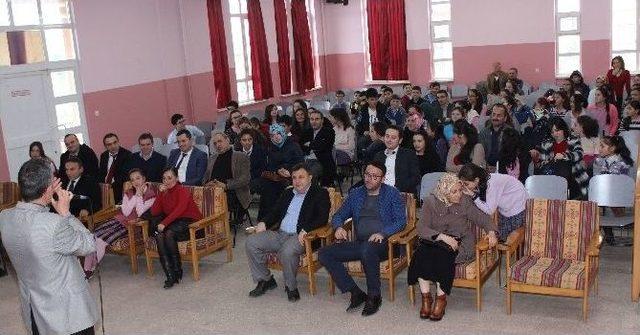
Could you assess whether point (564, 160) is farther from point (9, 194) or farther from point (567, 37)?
point (567, 37)

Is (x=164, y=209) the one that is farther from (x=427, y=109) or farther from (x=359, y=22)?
(x=359, y=22)

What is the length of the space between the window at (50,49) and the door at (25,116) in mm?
84

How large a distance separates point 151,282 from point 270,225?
4.35 feet

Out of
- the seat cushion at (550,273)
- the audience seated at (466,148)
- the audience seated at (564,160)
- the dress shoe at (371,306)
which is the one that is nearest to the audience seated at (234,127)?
the audience seated at (466,148)

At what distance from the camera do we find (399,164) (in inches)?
256

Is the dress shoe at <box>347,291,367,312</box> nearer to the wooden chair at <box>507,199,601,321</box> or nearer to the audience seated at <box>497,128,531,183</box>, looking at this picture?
the wooden chair at <box>507,199,601,321</box>

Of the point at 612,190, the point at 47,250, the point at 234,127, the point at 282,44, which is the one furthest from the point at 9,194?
the point at 282,44

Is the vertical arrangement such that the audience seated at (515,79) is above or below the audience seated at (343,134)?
above

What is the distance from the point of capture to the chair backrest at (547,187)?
597 centimetres

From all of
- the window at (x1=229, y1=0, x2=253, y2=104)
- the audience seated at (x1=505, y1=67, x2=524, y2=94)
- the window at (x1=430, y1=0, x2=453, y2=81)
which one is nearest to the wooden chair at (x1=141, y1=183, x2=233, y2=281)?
the window at (x1=229, y1=0, x2=253, y2=104)

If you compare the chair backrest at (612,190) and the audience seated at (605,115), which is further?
the audience seated at (605,115)

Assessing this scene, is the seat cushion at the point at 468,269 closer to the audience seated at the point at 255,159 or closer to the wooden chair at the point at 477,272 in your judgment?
the wooden chair at the point at 477,272

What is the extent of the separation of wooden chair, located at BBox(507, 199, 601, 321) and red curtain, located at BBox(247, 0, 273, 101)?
29.0 feet

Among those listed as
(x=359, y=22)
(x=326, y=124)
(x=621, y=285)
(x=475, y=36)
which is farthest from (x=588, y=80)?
(x=621, y=285)
